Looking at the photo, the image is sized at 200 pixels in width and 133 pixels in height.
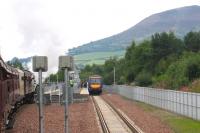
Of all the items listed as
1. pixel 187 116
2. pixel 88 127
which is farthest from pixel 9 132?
pixel 187 116

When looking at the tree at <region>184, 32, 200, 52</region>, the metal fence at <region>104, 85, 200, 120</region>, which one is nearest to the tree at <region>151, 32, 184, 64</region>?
the tree at <region>184, 32, 200, 52</region>

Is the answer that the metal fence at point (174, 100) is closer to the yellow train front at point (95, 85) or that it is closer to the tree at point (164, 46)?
the yellow train front at point (95, 85)

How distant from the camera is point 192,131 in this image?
27500mm

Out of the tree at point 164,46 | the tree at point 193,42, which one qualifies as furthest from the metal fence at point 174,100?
the tree at point 193,42

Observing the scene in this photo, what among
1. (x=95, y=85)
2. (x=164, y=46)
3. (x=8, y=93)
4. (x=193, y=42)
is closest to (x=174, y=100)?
(x=8, y=93)

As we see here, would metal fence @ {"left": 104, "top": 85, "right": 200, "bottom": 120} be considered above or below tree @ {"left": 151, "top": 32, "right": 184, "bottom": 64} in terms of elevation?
below

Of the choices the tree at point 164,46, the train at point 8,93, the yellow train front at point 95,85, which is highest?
the tree at point 164,46

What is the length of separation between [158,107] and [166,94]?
4.87m

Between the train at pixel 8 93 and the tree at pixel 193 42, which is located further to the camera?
the tree at pixel 193 42

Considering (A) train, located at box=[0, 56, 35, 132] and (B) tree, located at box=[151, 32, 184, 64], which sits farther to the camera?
(B) tree, located at box=[151, 32, 184, 64]

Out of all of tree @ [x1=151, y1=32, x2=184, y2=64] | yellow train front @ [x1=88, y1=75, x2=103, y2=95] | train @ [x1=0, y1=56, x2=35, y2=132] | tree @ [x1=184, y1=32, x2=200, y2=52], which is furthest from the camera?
tree @ [x1=184, y1=32, x2=200, y2=52]

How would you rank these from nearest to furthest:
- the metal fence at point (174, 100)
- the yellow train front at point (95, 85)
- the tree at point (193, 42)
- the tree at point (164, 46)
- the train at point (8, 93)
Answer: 1. the train at point (8, 93)
2. the metal fence at point (174, 100)
3. the yellow train front at point (95, 85)
4. the tree at point (164, 46)
5. the tree at point (193, 42)

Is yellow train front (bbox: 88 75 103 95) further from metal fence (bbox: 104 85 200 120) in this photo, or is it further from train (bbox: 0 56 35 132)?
train (bbox: 0 56 35 132)

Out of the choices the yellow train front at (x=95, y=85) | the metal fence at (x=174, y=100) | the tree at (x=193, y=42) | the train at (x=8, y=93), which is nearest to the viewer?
the train at (x=8, y=93)
